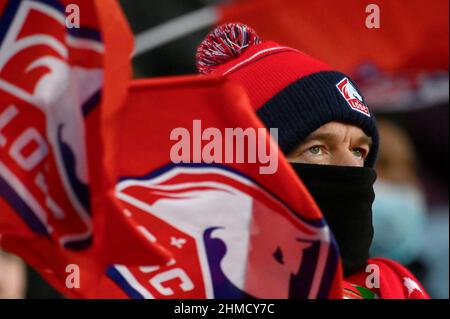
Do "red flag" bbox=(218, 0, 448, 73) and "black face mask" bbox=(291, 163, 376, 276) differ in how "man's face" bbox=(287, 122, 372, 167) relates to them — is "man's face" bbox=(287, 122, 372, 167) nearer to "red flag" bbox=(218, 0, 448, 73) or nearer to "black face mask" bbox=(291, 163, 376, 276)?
"black face mask" bbox=(291, 163, 376, 276)

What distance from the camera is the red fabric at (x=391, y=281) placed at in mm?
2738

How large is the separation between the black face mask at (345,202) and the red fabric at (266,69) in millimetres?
312

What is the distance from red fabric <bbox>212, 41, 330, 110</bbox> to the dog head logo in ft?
2.58

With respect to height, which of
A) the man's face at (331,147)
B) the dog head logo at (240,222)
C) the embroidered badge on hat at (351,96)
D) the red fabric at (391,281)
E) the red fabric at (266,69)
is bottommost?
the red fabric at (391,281)

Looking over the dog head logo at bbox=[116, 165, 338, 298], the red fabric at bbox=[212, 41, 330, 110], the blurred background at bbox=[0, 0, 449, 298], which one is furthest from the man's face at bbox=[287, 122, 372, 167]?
the blurred background at bbox=[0, 0, 449, 298]

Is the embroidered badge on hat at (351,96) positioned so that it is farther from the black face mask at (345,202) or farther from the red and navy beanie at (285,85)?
the black face mask at (345,202)

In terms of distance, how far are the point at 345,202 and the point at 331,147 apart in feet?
0.65

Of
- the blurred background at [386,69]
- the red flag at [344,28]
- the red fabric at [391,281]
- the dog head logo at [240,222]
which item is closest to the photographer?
the dog head logo at [240,222]

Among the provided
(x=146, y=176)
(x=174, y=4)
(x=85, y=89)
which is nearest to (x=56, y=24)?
(x=85, y=89)

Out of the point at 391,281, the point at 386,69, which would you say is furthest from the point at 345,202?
the point at 386,69

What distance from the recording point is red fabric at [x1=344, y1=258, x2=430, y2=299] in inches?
108

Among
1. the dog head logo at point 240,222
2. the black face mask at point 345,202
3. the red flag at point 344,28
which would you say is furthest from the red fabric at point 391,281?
the red flag at point 344,28

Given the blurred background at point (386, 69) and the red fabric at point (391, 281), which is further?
the blurred background at point (386, 69)

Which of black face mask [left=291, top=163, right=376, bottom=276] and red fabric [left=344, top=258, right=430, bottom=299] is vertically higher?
black face mask [left=291, top=163, right=376, bottom=276]
